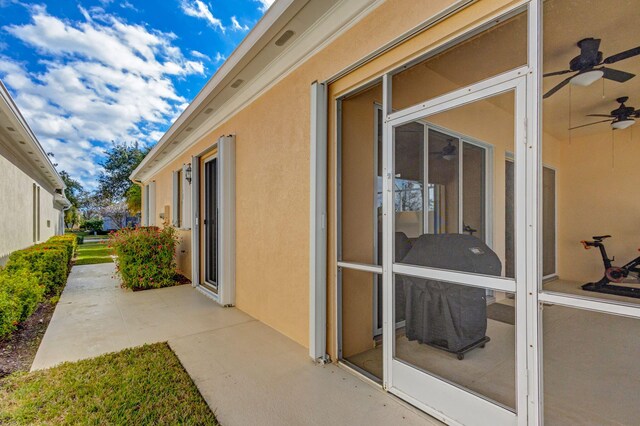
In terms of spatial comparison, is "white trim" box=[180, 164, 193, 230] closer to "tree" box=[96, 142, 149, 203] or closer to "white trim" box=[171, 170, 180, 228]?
"white trim" box=[171, 170, 180, 228]

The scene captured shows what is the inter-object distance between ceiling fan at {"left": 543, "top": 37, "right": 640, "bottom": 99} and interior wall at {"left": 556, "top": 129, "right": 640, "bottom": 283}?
1.35ft

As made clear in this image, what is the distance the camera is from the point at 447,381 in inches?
81.2

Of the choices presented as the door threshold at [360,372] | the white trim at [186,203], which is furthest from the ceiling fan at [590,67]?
the white trim at [186,203]

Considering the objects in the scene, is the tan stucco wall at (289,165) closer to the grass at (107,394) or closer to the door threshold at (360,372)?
the door threshold at (360,372)

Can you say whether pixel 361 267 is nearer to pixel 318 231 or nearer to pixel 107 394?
pixel 318 231

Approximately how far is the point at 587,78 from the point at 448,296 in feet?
5.79

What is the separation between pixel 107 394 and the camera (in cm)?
236

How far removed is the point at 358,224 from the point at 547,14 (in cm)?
193

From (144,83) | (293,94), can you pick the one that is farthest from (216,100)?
(144,83)

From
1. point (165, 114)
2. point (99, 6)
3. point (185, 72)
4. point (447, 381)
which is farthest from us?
point (165, 114)

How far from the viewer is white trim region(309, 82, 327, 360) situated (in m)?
2.95

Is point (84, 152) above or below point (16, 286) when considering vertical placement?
above

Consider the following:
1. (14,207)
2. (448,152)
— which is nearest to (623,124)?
(448,152)

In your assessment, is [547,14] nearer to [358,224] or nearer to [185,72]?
[358,224]
